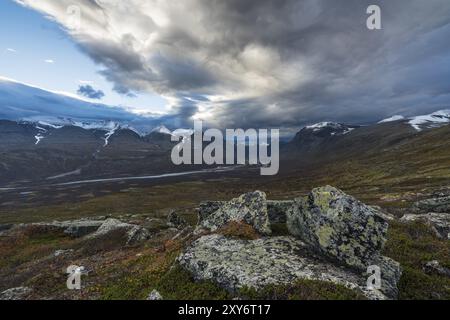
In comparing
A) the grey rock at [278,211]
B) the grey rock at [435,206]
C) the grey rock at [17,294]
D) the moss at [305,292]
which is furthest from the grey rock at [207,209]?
the grey rock at [435,206]

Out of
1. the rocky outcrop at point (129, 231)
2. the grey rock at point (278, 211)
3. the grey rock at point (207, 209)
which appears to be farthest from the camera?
the rocky outcrop at point (129, 231)

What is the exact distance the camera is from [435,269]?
19547mm

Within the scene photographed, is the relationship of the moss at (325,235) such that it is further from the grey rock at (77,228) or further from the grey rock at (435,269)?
the grey rock at (77,228)

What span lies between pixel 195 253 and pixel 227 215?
6778mm

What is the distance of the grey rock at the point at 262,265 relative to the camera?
1507 centimetres

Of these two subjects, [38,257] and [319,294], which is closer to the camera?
[319,294]

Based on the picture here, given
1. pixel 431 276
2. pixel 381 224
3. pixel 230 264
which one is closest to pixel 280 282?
pixel 230 264

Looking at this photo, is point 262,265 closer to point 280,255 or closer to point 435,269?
point 280,255

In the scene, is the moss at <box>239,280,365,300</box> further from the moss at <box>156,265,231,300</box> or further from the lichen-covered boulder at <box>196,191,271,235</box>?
the lichen-covered boulder at <box>196,191,271,235</box>

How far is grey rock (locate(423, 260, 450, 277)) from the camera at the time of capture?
62.7 feet

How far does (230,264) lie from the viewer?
1677cm

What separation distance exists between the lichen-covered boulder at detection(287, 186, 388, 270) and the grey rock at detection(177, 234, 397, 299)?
23.7 inches

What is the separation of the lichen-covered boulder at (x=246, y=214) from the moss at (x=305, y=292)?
730 cm
